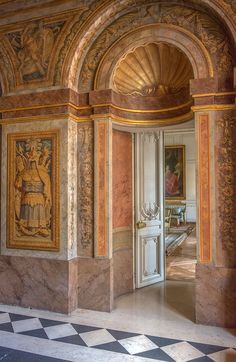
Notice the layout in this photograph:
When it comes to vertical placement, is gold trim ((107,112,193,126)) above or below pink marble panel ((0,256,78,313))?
above

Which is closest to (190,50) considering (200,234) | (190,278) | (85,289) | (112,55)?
(112,55)

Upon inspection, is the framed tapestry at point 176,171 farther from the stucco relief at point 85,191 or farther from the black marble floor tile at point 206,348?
the black marble floor tile at point 206,348

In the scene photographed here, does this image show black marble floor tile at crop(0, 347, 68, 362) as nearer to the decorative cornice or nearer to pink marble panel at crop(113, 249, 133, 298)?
pink marble panel at crop(113, 249, 133, 298)

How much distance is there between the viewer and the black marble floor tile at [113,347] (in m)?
3.48

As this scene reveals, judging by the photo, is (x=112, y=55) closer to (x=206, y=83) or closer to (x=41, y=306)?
(x=206, y=83)

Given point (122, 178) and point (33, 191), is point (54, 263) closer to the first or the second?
point (33, 191)

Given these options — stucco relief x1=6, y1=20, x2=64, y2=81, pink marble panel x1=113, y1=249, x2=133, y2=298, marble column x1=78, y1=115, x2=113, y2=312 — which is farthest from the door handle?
stucco relief x1=6, y1=20, x2=64, y2=81

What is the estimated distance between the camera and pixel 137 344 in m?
3.62

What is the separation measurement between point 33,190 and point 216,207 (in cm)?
265

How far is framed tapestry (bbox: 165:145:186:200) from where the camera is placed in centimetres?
1407

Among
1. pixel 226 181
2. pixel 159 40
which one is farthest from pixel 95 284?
pixel 159 40

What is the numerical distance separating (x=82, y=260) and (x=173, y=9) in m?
3.78

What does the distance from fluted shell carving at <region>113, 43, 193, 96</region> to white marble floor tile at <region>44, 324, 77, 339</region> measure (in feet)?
11.4

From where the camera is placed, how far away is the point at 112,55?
4621mm
